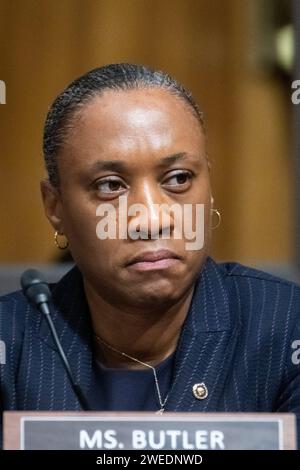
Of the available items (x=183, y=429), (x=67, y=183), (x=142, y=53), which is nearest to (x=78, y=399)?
(x=183, y=429)

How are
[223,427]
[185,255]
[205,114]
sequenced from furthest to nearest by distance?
[205,114] → [185,255] → [223,427]

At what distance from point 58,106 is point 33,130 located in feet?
0.28

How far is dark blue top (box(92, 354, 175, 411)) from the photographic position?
48.2 inches

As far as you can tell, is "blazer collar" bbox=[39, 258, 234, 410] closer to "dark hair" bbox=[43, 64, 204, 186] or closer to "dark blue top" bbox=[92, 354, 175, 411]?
"dark blue top" bbox=[92, 354, 175, 411]

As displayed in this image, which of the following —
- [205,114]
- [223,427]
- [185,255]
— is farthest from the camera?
[205,114]

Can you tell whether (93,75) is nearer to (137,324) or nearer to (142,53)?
(142,53)

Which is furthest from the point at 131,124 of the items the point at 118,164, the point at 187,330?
the point at 187,330

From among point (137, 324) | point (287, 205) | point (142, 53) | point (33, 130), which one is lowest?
point (137, 324)

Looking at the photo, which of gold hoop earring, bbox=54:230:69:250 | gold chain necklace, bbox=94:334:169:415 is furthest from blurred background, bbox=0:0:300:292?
gold chain necklace, bbox=94:334:169:415

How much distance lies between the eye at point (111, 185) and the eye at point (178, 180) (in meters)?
0.05

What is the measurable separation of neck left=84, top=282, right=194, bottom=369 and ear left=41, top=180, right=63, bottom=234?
3.6 inches

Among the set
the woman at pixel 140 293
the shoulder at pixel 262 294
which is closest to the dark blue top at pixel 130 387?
the woman at pixel 140 293

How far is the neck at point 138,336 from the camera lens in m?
1.28

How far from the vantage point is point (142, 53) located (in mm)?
1348
